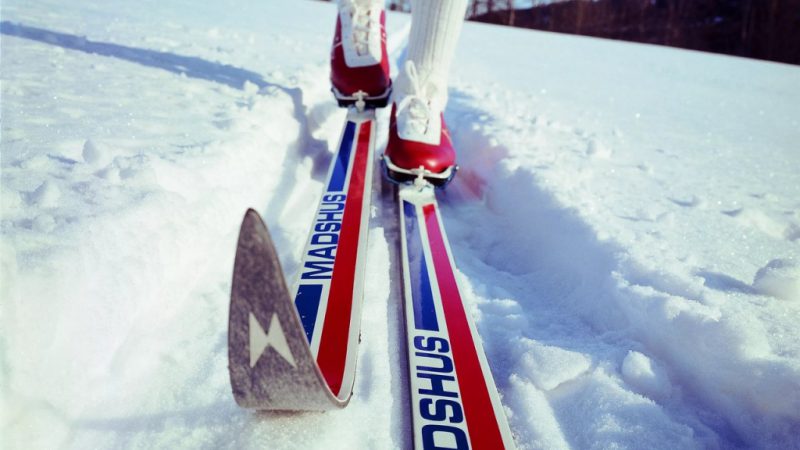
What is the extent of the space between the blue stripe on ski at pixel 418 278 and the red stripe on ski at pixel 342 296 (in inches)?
5.8

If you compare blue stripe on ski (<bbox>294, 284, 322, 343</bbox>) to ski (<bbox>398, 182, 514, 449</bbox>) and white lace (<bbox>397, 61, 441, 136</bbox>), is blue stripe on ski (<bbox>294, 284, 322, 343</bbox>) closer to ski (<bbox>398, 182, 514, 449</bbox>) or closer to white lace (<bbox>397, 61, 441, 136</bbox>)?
ski (<bbox>398, 182, 514, 449</bbox>)

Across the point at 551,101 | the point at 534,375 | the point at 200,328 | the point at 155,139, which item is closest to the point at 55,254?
the point at 200,328

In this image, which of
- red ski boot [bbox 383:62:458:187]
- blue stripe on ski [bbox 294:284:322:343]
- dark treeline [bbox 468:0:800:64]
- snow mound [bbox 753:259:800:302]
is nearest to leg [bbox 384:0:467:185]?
red ski boot [bbox 383:62:458:187]

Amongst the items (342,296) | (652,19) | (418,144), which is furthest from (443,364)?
(652,19)

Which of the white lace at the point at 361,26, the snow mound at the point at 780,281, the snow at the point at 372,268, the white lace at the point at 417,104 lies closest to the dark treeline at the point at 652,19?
the white lace at the point at 361,26

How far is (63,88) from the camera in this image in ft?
5.52

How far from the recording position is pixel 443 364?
35.0 inches

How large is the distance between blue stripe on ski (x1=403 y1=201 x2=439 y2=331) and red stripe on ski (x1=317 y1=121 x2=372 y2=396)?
Result: 146mm

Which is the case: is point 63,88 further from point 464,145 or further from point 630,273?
point 630,273

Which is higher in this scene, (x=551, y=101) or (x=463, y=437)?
(x=551, y=101)

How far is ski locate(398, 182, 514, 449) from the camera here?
754 mm

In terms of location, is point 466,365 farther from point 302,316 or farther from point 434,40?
point 434,40

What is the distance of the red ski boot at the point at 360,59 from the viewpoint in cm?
204

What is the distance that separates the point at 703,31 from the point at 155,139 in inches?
804
